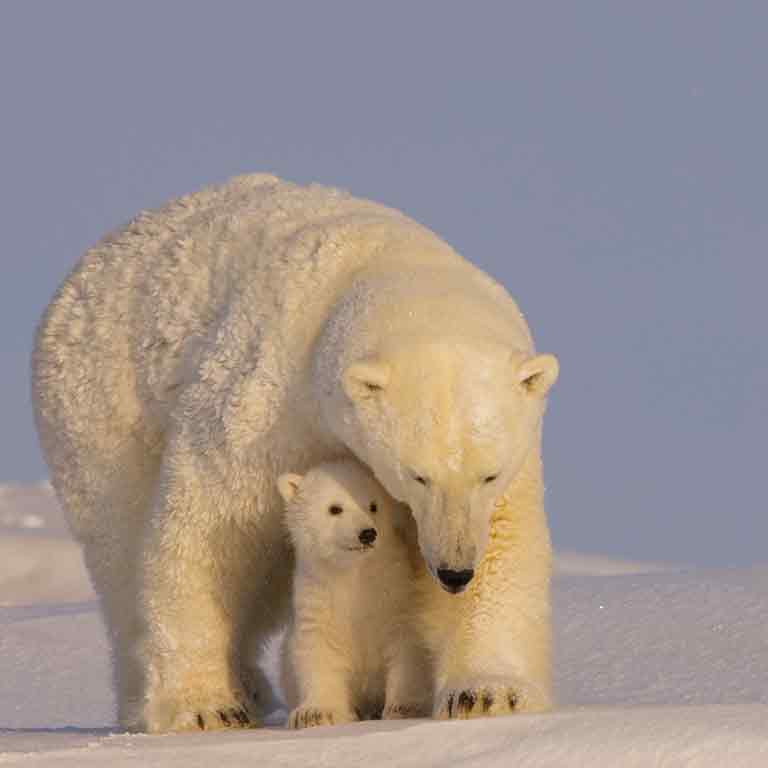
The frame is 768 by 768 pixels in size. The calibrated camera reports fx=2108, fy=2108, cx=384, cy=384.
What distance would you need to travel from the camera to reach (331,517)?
6.87 metres

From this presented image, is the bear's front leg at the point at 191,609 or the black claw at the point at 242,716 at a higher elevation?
the bear's front leg at the point at 191,609

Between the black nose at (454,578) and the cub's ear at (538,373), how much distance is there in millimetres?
687

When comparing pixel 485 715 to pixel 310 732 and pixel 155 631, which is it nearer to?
pixel 310 732

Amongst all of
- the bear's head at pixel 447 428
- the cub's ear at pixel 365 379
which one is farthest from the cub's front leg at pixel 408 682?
the cub's ear at pixel 365 379

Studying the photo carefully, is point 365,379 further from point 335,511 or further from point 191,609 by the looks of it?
point 191,609

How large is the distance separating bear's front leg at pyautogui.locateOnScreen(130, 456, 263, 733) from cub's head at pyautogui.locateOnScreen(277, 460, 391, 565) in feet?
1.32

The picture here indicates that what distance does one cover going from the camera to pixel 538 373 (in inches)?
265

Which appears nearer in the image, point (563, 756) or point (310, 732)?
point (563, 756)

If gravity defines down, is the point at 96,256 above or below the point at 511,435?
above

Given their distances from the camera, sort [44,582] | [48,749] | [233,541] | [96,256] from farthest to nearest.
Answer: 1. [44,582]
2. [96,256]
3. [233,541]
4. [48,749]

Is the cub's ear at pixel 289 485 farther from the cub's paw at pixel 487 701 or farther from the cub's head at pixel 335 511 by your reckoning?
the cub's paw at pixel 487 701

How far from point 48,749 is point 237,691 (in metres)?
1.79

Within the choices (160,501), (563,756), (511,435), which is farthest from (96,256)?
(563,756)

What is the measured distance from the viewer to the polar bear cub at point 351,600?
22.5 ft
